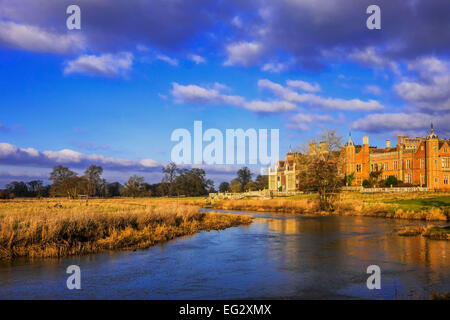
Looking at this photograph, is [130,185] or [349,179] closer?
[349,179]

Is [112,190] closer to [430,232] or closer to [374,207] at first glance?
[374,207]

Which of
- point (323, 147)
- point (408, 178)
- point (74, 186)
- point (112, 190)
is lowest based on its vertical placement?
point (112, 190)

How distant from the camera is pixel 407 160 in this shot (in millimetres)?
77750

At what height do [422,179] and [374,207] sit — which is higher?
[422,179]

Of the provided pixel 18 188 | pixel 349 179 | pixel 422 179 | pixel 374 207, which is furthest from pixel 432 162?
pixel 18 188

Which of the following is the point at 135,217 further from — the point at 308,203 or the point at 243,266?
the point at 308,203

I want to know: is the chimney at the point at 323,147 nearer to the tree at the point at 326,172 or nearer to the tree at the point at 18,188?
the tree at the point at 326,172

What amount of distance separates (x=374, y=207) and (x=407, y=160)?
38377 millimetres

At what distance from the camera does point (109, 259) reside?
61.9 ft

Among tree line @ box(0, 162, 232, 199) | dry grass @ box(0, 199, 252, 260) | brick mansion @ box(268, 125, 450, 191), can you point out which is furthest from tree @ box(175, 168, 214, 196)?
dry grass @ box(0, 199, 252, 260)

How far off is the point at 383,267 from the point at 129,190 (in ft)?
389

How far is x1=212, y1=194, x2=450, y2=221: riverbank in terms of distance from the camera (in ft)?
125

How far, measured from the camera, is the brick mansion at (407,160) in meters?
71.6
